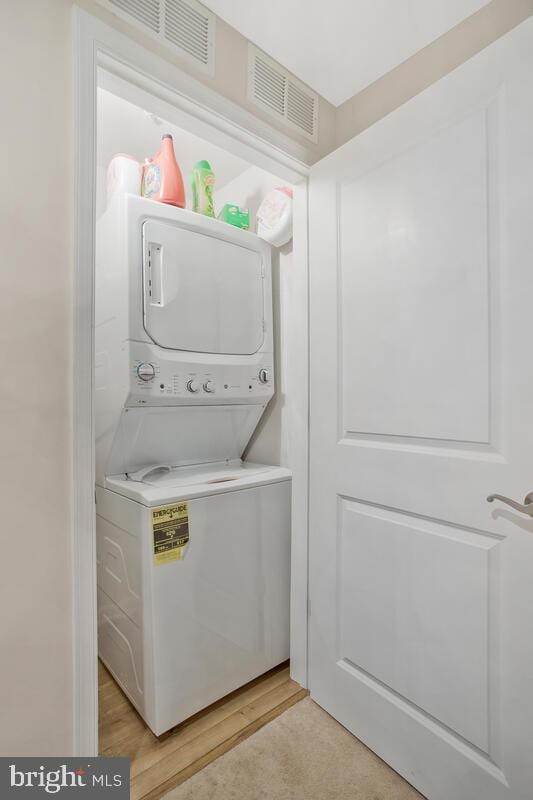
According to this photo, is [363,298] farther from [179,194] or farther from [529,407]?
[179,194]

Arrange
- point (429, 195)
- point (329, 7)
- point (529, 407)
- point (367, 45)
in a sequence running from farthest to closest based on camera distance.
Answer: point (367, 45), point (329, 7), point (429, 195), point (529, 407)

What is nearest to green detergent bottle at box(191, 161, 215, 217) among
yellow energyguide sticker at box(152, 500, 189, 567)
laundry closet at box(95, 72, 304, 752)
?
laundry closet at box(95, 72, 304, 752)

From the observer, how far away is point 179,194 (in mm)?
1709

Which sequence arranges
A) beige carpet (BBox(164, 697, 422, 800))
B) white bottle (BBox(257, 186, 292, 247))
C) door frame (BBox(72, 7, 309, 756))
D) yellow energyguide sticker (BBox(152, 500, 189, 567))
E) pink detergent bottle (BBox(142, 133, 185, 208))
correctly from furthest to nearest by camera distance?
white bottle (BBox(257, 186, 292, 247)) < pink detergent bottle (BBox(142, 133, 185, 208)) < yellow energyguide sticker (BBox(152, 500, 189, 567)) < beige carpet (BBox(164, 697, 422, 800)) < door frame (BBox(72, 7, 309, 756))

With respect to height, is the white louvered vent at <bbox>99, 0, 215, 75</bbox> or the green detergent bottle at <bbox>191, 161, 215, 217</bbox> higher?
the white louvered vent at <bbox>99, 0, 215, 75</bbox>

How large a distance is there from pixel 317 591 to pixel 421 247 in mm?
1351

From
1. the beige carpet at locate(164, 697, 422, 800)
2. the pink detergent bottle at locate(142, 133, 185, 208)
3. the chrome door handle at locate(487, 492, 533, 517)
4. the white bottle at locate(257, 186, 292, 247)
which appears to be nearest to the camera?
the chrome door handle at locate(487, 492, 533, 517)

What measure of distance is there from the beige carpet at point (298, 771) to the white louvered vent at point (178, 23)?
2.37 metres

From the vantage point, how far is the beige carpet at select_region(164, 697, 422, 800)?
1237 millimetres

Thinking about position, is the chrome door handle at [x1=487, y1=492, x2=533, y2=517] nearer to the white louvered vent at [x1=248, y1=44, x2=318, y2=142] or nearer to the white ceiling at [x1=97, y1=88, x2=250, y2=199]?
the white louvered vent at [x1=248, y1=44, x2=318, y2=142]

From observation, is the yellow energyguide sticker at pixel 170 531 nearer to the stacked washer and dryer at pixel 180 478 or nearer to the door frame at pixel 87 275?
the stacked washer and dryer at pixel 180 478

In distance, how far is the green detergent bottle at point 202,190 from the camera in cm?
186

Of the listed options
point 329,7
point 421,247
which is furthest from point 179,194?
point 421,247

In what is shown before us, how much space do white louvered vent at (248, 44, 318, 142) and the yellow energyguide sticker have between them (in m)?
1.56
